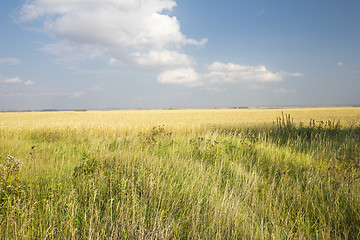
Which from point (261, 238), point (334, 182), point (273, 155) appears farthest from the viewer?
point (273, 155)

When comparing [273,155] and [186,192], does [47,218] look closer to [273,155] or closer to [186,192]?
[186,192]

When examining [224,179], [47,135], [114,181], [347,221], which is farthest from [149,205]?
[47,135]

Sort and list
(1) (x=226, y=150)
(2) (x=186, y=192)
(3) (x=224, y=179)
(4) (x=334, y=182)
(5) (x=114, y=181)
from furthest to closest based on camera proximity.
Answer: (1) (x=226, y=150), (3) (x=224, y=179), (4) (x=334, y=182), (5) (x=114, y=181), (2) (x=186, y=192)

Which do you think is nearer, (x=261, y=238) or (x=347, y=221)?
(x=261, y=238)

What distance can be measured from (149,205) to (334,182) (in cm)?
377

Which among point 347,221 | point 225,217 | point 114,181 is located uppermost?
point 114,181

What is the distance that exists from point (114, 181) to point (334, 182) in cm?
440

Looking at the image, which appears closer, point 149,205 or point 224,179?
point 149,205

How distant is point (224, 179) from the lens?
4.17 m

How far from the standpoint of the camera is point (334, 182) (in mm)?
3895

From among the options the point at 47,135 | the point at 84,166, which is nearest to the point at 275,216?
the point at 84,166

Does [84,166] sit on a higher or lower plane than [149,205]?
higher

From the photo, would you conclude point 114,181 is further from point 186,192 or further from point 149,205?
point 186,192

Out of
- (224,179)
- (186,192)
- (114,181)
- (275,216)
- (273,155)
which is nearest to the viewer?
(275,216)
